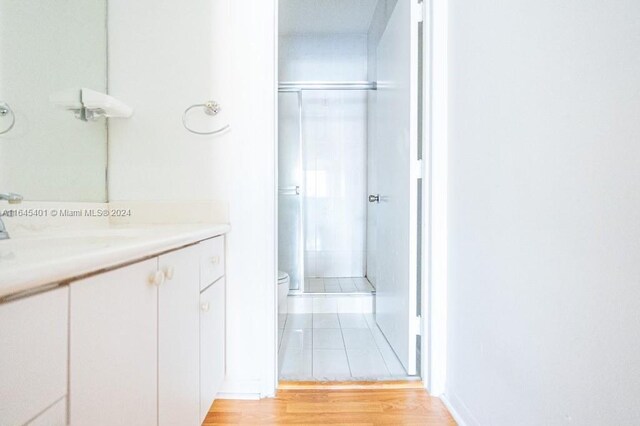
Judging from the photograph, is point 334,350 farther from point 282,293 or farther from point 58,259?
point 58,259

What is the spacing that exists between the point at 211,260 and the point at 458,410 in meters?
1.14

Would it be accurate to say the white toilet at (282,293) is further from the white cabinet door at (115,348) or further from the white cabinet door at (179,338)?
the white cabinet door at (115,348)

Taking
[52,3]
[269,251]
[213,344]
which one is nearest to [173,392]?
[213,344]

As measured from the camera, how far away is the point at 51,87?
1236mm

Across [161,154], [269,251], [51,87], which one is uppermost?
[51,87]

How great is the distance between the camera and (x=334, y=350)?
2.13m

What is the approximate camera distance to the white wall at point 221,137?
1568 mm

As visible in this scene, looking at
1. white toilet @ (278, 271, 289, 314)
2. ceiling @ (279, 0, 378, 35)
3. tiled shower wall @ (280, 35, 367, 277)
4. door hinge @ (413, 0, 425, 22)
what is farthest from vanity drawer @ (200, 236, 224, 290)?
ceiling @ (279, 0, 378, 35)

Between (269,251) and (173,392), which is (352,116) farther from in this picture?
(173,392)

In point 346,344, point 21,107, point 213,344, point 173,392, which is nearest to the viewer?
point 173,392

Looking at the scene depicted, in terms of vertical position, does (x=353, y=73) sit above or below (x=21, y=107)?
above

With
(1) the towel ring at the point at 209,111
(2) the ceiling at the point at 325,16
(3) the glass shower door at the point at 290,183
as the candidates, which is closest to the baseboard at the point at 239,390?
(1) the towel ring at the point at 209,111

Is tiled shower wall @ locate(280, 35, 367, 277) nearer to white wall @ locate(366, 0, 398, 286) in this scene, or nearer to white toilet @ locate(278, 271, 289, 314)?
white wall @ locate(366, 0, 398, 286)

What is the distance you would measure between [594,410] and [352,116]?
3453mm
